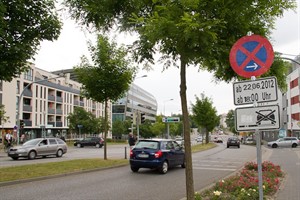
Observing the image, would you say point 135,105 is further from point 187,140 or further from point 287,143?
point 187,140

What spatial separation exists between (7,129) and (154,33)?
59.4 metres

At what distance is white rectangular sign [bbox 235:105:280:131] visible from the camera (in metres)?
4.59

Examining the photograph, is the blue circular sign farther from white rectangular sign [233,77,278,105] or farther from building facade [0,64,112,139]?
building facade [0,64,112,139]

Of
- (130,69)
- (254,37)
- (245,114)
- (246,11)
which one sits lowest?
(245,114)

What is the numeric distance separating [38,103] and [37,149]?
1909 inches

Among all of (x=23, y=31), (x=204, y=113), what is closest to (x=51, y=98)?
(x=204, y=113)

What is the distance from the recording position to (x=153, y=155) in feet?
50.6

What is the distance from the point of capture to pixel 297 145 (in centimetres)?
5006

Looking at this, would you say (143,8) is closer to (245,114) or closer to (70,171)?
(245,114)

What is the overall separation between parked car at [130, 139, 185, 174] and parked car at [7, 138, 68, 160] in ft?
36.8

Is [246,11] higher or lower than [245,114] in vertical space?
higher

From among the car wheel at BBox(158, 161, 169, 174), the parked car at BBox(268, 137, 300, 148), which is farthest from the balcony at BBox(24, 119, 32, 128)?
the car wheel at BBox(158, 161, 169, 174)

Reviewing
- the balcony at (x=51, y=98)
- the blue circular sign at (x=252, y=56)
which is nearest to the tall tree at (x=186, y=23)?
the blue circular sign at (x=252, y=56)

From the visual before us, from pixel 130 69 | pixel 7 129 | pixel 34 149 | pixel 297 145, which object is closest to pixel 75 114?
pixel 7 129
